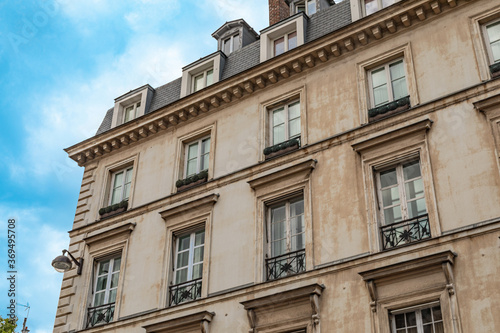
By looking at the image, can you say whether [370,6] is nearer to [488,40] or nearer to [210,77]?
[488,40]

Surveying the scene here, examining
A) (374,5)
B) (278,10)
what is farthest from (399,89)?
(278,10)

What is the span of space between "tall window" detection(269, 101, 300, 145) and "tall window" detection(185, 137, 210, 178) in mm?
2226

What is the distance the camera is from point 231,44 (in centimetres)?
2184

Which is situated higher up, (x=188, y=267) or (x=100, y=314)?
(x=188, y=267)

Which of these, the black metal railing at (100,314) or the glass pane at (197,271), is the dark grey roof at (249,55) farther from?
the black metal railing at (100,314)

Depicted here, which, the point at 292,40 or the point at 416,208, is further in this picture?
the point at 292,40

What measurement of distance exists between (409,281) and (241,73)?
821 centimetres

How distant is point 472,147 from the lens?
43.2 ft

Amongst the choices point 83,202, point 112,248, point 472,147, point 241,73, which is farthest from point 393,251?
point 83,202

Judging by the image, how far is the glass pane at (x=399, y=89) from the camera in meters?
15.2

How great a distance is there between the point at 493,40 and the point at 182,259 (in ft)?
31.0

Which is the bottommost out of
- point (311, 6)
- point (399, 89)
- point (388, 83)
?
point (399, 89)

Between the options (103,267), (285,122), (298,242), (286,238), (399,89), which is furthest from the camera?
(103,267)

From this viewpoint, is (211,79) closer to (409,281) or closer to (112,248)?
(112,248)
